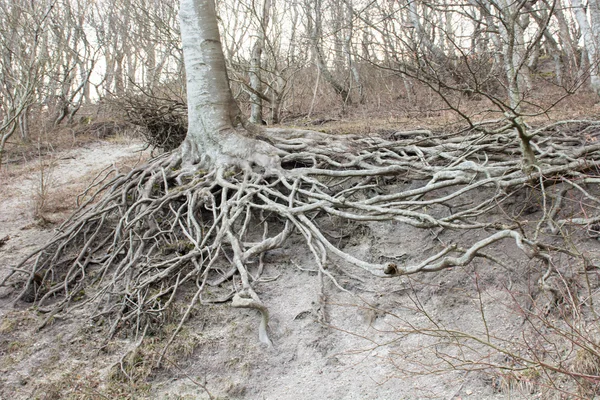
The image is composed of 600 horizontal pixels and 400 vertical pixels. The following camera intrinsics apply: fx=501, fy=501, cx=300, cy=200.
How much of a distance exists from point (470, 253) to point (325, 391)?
5.04ft

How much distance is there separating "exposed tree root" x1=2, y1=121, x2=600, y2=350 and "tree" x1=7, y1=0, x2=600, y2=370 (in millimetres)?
18

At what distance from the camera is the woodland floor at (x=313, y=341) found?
3846 millimetres

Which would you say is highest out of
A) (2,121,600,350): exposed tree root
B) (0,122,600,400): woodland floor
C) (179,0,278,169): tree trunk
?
(179,0,278,169): tree trunk

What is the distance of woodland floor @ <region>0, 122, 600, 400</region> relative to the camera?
3.85 meters

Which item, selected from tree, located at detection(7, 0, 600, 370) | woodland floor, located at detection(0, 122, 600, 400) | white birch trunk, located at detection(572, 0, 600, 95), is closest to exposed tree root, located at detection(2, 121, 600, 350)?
tree, located at detection(7, 0, 600, 370)

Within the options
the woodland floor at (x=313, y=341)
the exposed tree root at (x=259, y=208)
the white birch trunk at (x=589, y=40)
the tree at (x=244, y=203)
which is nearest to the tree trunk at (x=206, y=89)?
the tree at (x=244, y=203)

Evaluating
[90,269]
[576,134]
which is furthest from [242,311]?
[576,134]

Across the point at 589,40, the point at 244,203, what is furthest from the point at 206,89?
the point at 589,40

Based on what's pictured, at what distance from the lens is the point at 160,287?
5133 millimetres

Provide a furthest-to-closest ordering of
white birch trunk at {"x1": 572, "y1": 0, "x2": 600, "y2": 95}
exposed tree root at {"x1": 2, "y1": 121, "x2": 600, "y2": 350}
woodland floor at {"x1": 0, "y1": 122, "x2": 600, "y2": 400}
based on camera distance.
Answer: white birch trunk at {"x1": 572, "y1": 0, "x2": 600, "y2": 95}, exposed tree root at {"x1": 2, "y1": 121, "x2": 600, "y2": 350}, woodland floor at {"x1": 0, "y1": 122, "x2": 600, "y2": 400}

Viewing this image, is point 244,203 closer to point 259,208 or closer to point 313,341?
point 259,208

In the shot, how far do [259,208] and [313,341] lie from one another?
66.1 inches

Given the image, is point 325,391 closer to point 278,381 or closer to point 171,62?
point 278,381

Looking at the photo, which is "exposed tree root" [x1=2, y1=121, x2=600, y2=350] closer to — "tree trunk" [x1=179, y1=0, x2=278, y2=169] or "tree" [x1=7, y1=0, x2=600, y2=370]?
"tree" [x1=7, y1=0, x2=600, y2=370]
